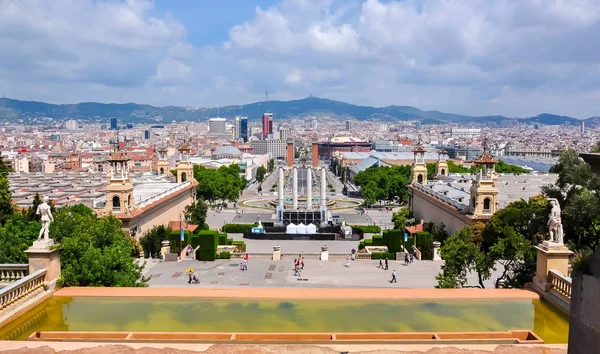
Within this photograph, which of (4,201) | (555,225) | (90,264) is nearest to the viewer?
Result: (555,225)

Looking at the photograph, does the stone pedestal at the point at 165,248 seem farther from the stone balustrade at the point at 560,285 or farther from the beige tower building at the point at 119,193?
the stone balustrade at the point at 560,285

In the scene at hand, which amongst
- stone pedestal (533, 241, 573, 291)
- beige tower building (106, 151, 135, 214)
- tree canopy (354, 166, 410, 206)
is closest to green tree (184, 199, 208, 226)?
beige tower building (106, 151, 135, 214)

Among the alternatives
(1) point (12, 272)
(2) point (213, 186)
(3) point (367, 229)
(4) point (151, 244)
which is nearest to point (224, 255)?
(4) point (151, 244)

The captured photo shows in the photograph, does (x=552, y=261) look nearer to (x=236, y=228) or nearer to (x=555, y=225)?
(x=555, y=225)

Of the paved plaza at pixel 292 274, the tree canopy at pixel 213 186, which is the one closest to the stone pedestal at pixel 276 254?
the paved plaza at pixel 292 274

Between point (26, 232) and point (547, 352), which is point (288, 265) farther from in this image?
point (547, 352)

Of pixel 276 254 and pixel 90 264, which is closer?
pixel 90 264
